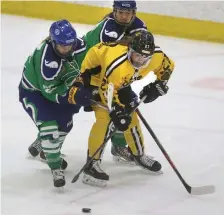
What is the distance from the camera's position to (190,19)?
5.82 meters

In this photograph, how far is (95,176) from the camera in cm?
308

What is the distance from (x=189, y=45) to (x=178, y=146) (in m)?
2.18

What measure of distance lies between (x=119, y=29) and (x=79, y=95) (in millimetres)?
690

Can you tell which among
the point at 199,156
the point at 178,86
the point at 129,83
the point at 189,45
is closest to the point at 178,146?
the point at 199,156

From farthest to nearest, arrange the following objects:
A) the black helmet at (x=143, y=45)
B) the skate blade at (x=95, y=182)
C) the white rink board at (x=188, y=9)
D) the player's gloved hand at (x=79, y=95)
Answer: the white rink board at (x=188, y=9)
the skate blade at (x=95, y=182)
the player's gloved hand at (x=79, y=95)
the black helmet at (x=143, y=45)

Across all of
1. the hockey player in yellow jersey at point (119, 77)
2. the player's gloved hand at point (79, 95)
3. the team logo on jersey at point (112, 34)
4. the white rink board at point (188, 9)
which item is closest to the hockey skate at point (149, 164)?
the hockey player in yellow jersey at point (119, 77)

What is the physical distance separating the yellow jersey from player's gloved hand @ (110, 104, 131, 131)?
9 centimetres

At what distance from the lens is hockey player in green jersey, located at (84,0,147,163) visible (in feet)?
11.1

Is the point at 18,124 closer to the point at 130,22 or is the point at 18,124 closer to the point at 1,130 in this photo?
the point at 1,130

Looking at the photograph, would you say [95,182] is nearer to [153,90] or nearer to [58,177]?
[58,177]

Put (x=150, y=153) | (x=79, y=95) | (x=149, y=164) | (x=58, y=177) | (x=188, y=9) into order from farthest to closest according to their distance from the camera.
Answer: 1. (x=188, y=9)
2. (x=150, y=153)
3. (x=149, y=164)
4. (x=58, y=177)
5. (x=79, y=95)

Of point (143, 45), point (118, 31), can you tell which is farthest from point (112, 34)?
point (143, 45)

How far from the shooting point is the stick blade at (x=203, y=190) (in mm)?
2984

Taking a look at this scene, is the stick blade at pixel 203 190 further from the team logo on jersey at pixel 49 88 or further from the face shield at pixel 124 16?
the face shield at pixel 124 16
